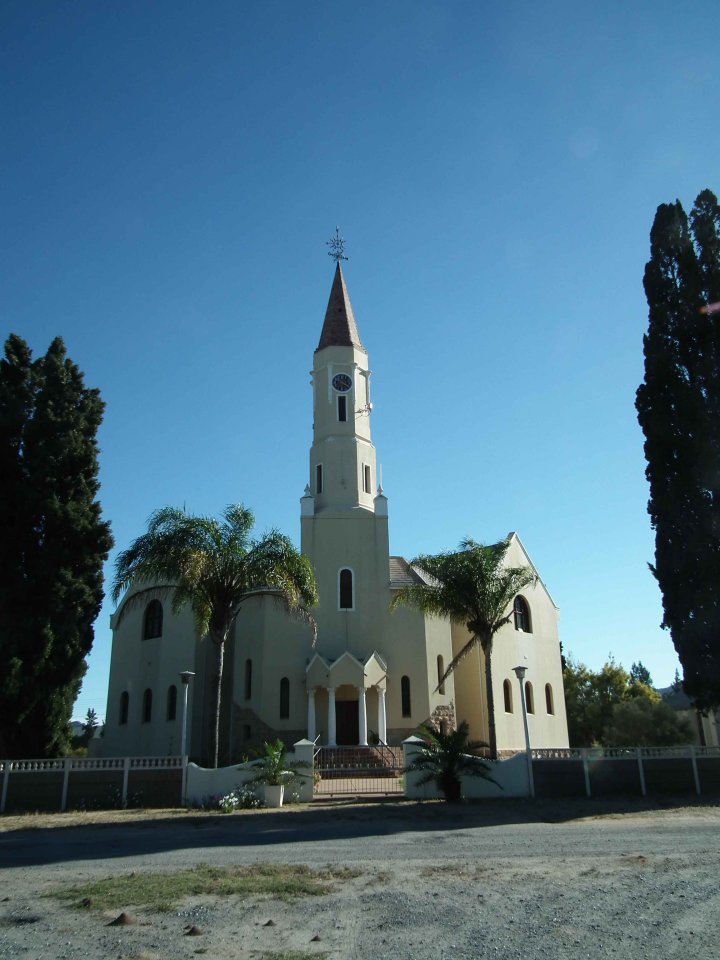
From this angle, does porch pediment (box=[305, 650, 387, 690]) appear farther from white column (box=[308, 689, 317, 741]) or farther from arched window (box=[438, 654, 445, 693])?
arched window (box=[438, 654, 445, 693])

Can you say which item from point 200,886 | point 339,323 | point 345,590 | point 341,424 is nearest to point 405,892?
point 200,886

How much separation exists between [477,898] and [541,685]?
95.1ft

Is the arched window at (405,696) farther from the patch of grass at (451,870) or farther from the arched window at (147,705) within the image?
the patch of grass at (451,870)

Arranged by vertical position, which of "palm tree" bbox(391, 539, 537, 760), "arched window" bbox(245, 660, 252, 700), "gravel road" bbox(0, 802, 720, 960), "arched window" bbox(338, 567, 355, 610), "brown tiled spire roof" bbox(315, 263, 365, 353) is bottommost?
"gravel road" bbox(0, 802, 720, 960)

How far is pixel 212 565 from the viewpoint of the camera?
23.5m

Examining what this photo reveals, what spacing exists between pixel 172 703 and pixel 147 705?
1515 mm

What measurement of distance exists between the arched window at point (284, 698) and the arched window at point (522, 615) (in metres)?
10.9

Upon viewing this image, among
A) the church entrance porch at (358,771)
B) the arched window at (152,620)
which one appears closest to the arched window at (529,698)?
the church entrance porch at (358,771)

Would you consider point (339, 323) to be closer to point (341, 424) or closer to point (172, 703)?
point (341, 424)

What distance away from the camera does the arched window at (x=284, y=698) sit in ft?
108

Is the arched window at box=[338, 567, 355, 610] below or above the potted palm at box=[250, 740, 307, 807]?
above

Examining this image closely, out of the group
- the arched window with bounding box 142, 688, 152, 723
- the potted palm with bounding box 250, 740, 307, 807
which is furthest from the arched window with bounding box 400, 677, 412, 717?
the potted palm with bounding box 250, 740, 307, 807

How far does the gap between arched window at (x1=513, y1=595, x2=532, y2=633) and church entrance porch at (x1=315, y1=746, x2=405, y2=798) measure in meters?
9.01

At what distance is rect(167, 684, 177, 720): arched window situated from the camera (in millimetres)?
33000
